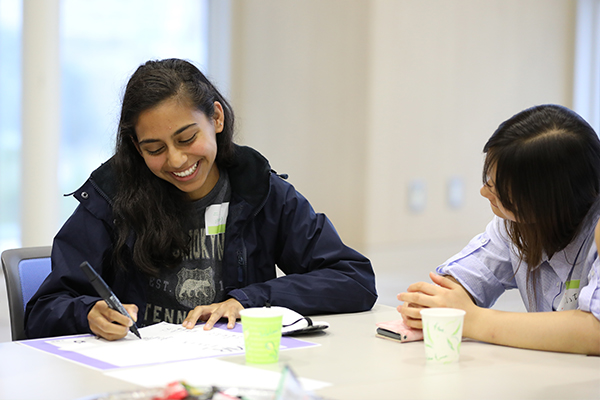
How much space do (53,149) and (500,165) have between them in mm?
2511

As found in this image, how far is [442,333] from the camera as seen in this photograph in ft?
3.51

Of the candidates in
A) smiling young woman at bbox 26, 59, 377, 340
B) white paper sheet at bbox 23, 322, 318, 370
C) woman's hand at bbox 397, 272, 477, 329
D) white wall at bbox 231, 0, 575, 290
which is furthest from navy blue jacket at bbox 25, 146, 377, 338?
white wall at bbox 231, 0, 575, 290

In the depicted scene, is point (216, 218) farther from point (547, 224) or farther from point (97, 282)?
point (547, 224)

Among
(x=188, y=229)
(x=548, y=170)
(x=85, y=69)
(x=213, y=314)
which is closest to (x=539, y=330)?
(x=548, y=170)

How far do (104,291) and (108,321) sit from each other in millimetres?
99

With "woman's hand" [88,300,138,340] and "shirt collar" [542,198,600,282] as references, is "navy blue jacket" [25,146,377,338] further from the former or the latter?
"shirt collar" [542,198,600,282]

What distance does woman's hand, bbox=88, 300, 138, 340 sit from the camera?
1228 mm

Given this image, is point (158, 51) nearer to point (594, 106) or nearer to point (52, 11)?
point (52, 11)

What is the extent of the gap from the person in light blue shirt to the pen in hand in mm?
535

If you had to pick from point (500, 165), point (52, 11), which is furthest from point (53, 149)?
point (500, 165)

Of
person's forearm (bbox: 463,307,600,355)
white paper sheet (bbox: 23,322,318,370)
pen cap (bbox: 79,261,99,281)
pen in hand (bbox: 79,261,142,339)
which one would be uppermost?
pen cap (bbox: 79,261,99,281)

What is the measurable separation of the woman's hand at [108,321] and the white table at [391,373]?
0.42 feet

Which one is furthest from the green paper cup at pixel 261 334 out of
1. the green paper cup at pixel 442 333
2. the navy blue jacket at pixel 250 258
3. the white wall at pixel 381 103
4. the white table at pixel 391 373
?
the white wall at pixel 381 103

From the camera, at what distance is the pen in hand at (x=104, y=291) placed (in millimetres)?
1131
